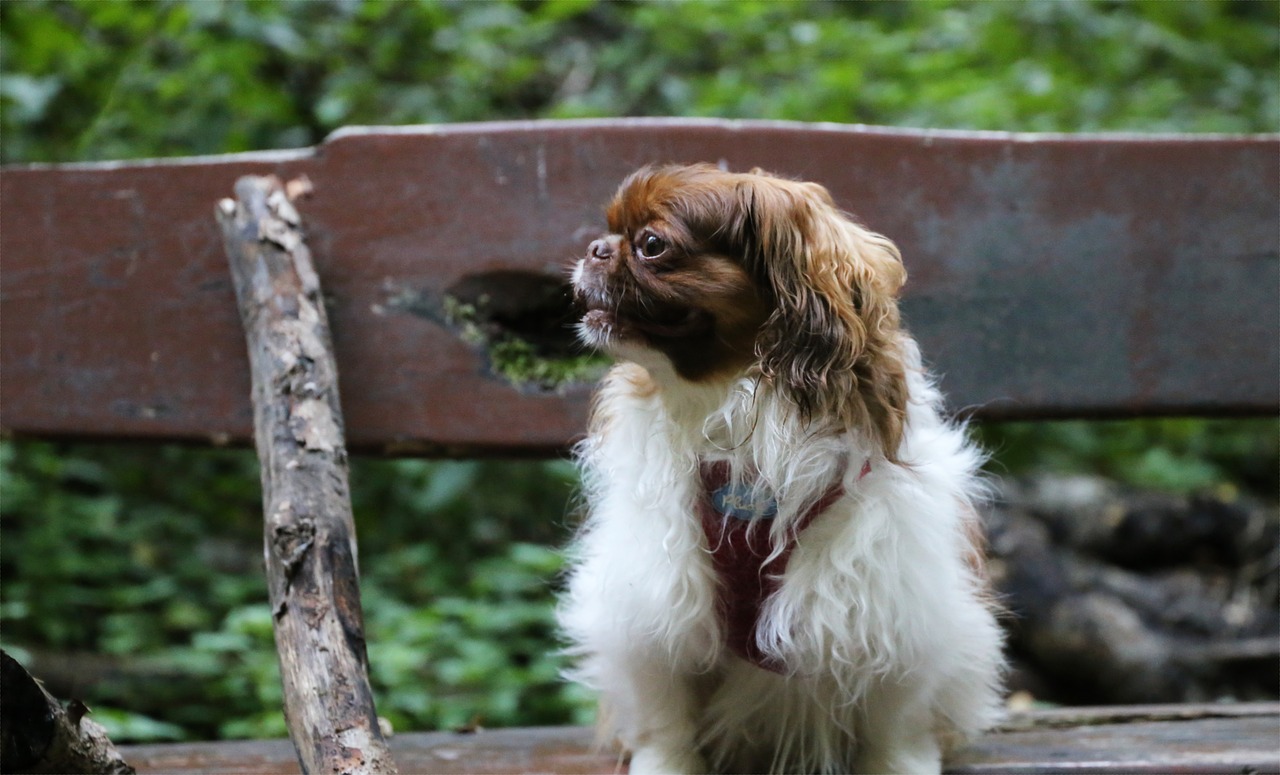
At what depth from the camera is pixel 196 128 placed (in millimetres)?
3641

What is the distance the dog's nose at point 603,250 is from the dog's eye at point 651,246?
0.16 ft

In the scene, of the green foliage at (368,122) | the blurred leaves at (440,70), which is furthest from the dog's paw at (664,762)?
the blurred leaves at (440,70)

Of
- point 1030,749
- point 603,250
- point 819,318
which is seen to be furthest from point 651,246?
point 1030,749

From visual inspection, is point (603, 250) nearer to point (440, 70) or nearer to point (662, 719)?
point (662, 719)

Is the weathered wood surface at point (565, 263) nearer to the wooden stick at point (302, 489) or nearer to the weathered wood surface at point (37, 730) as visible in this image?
the wooden stick at point (302, 489)

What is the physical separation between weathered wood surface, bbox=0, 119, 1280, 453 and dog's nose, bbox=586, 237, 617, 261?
29.4 inches

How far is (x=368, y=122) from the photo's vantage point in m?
3.79

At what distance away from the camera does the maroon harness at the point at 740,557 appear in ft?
6.05

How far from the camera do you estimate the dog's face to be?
1707 millimetres

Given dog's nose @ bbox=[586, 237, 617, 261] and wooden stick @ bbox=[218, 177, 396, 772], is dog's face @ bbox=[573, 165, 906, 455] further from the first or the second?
wooden stick @ bbox=[218, 177, 396, 772]

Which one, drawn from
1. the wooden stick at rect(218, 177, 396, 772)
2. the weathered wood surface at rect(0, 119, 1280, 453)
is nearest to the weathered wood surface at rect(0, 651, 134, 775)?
the wooden stick at rect(218, 177, 396, 772)

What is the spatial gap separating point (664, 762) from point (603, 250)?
90cm

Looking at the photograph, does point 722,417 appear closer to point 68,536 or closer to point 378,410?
point 378,410

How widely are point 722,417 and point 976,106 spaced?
8.52 ft
